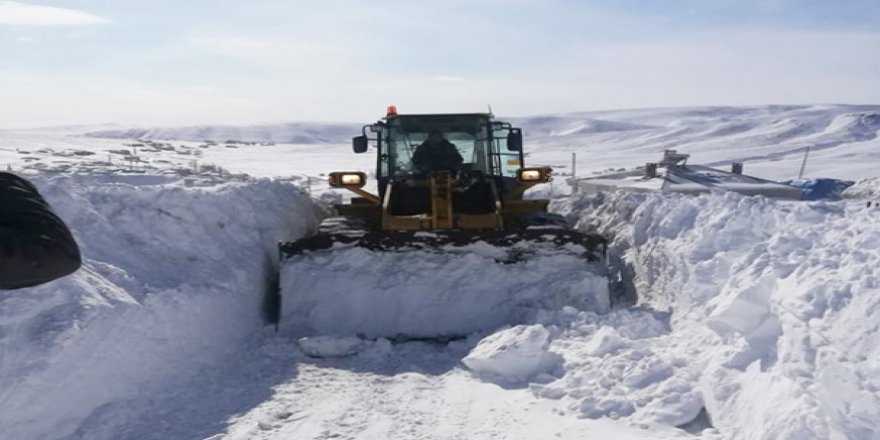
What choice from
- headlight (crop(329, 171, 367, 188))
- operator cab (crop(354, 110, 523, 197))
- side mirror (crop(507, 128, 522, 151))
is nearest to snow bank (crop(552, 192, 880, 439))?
side mirror (crop(507, 128, 522, 151))

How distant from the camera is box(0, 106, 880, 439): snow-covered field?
157 inches

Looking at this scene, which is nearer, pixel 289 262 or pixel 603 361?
pixel 603 361

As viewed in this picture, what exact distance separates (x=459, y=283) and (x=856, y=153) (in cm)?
4553

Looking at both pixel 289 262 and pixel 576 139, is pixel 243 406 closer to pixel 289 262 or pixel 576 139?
pixel 289 262

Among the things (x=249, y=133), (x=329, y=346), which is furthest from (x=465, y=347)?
(x=249, y=133)

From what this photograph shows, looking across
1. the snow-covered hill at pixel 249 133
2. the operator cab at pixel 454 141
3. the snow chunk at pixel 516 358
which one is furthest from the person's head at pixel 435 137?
the snow-covered hill at pixel 249 133

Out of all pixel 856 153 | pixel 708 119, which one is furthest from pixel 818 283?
pixel 708 119

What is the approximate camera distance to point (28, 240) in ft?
4.71

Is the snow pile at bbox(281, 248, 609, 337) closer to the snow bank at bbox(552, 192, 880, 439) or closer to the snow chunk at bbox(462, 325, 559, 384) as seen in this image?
the snow bank at bbox(552, 192, 880, 439)

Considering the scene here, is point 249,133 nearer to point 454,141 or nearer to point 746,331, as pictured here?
point 454,141

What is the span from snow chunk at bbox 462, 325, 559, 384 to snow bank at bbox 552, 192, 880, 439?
179mm

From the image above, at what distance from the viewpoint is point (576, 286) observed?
6645 mm

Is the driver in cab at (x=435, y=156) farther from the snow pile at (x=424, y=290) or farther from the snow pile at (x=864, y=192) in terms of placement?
the snow pile at (x=864, y=192)

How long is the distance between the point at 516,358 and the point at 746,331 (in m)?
1.57
